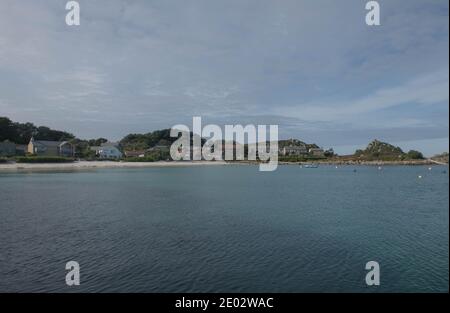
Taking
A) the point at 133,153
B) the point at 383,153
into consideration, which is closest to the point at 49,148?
the point at 133,153

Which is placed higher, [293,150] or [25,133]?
[25,133]

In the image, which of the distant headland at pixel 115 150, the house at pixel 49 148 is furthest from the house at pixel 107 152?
the house at pixel 49 148

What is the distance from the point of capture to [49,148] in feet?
364

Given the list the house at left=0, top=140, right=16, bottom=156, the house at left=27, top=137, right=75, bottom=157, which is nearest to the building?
the house at left=27, top=137, right=75, bottom=157

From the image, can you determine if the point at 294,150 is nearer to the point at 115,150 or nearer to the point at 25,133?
the point at 115,150

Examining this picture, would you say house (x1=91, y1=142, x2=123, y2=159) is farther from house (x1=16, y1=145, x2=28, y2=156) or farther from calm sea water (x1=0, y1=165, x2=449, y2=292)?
calm sea water (x1=0, y1=165, x2=449, y2=292)

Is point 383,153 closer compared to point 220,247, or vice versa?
point 220,247

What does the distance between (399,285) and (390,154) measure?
182201 millimetres

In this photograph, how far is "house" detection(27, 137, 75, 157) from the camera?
351 ft

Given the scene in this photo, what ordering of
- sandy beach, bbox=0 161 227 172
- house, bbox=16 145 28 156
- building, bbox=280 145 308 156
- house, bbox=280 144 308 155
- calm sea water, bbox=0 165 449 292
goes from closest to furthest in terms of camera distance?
calm sea water, bbox=0 165 449 292
sandy beach, bbox=0 161 227 172
house, bbox=16 145 28 156
building, bbox=280 145 308 156
house, bbox=280 144 308 155

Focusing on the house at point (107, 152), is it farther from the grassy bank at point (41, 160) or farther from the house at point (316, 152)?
the house at point (316, 152)

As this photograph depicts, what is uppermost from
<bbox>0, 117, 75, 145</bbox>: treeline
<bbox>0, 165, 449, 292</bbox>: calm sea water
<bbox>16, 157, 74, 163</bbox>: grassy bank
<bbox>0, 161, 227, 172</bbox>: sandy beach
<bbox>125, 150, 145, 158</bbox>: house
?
<bbox>0, 117, 75, 145</bbox>: treeline
